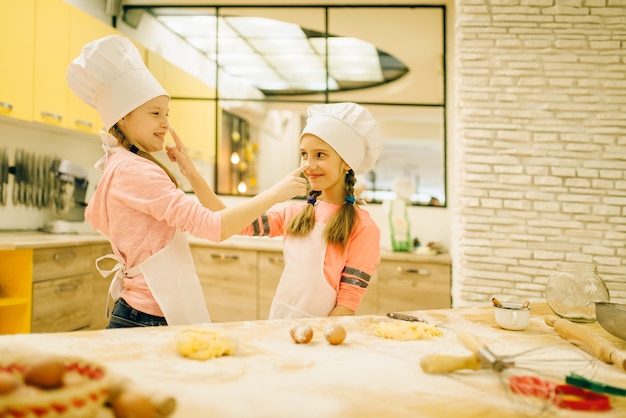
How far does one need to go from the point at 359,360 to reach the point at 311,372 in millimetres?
133

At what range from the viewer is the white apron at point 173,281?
131 cm

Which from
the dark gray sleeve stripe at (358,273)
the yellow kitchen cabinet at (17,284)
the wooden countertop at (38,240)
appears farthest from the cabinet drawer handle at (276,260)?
the dark gray sleeve stripe at (358,273)

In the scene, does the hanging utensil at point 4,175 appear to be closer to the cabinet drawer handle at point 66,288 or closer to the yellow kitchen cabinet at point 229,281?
the cabinet drawer handle at point 66,288

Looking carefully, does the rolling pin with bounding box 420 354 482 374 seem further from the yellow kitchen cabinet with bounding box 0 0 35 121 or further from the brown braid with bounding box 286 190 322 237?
the yellow kitchen cabinet with bounding box 0 0 35 121

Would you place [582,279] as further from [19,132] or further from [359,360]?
[19,132]

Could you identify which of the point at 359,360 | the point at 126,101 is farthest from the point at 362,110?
the point at 359,360

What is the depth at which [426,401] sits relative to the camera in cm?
76

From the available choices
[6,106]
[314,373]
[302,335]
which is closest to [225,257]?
[6,106]

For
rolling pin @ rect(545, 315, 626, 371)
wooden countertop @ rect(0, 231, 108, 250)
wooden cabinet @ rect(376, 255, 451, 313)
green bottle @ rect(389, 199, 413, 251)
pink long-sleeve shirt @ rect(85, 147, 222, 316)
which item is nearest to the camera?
rolling pin @ rect(545, 315, 626, 371)

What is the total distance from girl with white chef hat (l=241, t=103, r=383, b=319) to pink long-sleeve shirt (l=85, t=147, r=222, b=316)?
1.44 ft

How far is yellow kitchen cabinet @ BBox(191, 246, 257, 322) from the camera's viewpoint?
3531mm

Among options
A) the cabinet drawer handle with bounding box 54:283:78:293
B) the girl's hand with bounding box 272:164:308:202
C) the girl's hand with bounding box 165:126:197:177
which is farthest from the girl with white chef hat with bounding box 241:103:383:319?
the cabinet drawer handle with bounding box 54:283:78:293

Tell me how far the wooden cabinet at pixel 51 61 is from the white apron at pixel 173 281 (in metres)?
2.19

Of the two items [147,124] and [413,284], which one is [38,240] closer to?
[147,124]
